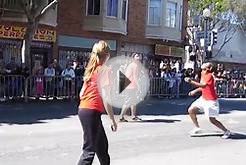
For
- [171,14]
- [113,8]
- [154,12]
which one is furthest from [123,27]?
[171,14]

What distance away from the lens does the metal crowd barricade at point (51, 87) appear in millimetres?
19391

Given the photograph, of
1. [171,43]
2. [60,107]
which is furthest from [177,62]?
[60,107]

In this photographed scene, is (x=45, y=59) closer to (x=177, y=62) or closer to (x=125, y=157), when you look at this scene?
(x=177, y=62)

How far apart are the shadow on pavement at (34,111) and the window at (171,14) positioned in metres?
17.0

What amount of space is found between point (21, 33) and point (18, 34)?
155 mm

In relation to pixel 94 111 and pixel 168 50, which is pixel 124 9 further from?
pixel 94 111

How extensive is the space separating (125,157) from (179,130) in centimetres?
419

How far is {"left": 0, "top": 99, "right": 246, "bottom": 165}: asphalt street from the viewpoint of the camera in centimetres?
908

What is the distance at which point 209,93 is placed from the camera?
39.5 ft

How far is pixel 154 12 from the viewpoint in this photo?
3509 cm

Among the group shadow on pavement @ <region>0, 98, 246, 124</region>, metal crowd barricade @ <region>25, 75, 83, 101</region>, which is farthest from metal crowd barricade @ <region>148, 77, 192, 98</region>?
metal crowd barricade @ <region>25, 75, 83, 101</region>

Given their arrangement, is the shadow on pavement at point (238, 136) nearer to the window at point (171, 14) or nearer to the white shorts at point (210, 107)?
the white shorts at point (210, 107)
